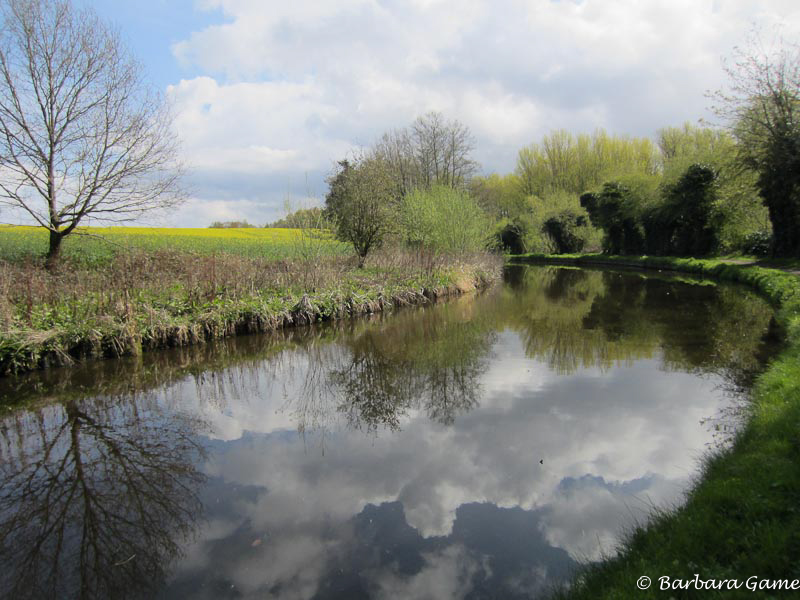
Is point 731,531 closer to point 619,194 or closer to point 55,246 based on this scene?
point 55,246

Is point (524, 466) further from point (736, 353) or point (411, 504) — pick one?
point (736, 353)

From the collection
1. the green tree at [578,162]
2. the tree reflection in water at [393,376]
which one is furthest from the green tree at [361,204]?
the green tree at [578,162]

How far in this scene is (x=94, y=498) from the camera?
4539 millimetres

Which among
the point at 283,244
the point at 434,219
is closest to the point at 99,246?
the point at 283,244

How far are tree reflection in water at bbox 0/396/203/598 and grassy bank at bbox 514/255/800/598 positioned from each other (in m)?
3.18

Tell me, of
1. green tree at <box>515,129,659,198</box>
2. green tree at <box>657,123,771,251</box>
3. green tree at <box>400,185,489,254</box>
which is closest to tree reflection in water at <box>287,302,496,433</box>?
green tree at <box>400,185,489,254</box>

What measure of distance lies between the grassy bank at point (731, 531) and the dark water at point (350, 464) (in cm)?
40

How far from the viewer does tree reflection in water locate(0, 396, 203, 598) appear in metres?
3.51

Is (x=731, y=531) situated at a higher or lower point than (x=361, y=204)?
lower

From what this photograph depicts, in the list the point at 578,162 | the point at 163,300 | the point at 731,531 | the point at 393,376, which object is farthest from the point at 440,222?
the point at 578,162

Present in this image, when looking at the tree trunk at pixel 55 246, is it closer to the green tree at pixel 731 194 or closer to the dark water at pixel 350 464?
the dark water at pixel 350 464

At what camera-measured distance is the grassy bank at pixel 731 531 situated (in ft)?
8.68

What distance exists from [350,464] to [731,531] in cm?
343

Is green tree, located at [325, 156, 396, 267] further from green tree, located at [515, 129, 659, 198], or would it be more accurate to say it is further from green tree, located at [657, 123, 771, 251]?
green tree, located at [515, 129, 659, 198]
